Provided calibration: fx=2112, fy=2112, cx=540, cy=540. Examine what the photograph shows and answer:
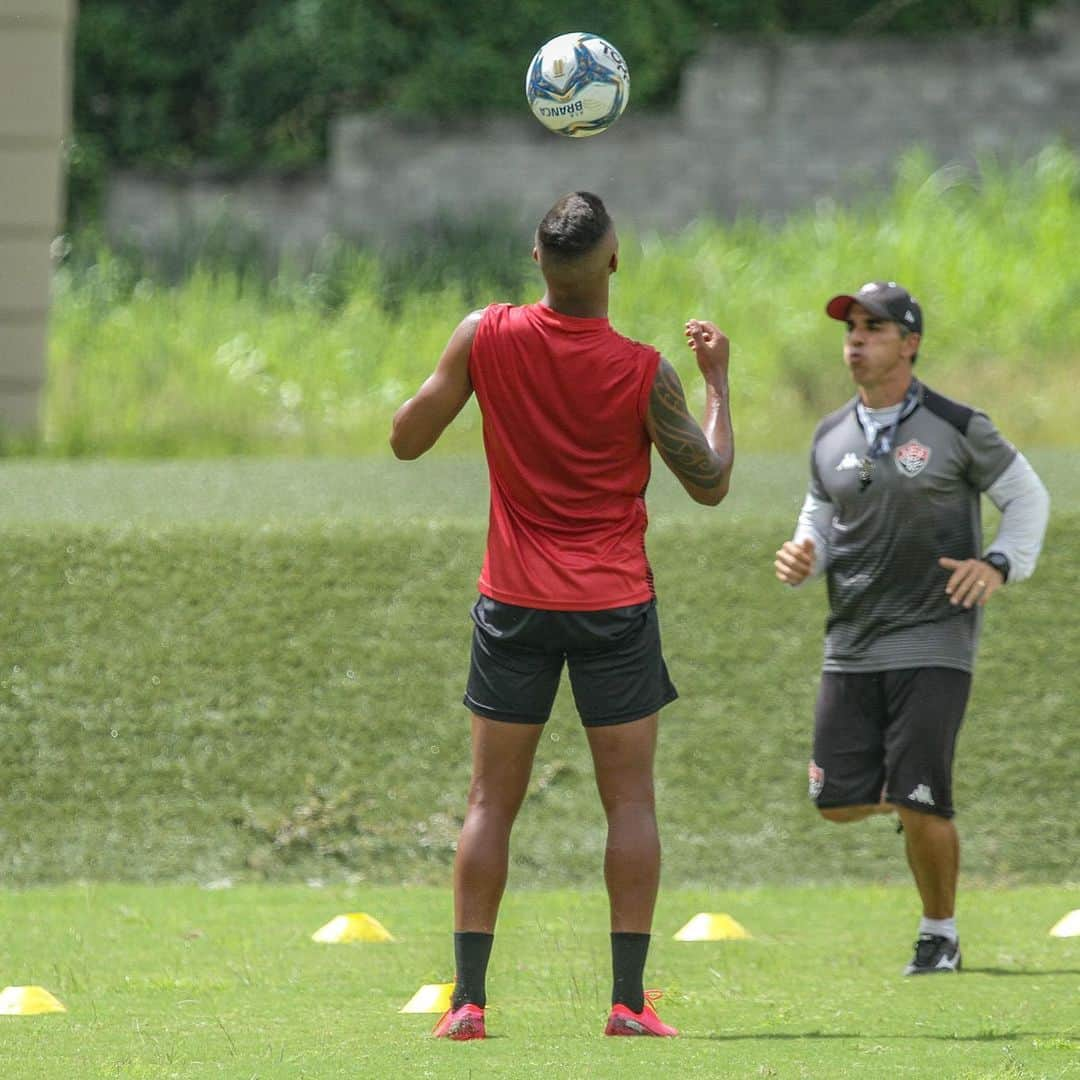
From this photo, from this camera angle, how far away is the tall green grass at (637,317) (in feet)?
44.5

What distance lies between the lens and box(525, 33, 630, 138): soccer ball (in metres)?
5.42

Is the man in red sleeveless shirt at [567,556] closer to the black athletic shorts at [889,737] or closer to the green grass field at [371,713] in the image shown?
the black athletic shorts at [889,737]

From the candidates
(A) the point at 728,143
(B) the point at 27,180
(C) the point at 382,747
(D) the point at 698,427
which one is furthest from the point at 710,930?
(A) the point at 728,143

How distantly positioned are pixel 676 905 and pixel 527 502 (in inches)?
124

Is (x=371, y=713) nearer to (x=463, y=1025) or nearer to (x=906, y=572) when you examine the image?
(x=906, y=572)

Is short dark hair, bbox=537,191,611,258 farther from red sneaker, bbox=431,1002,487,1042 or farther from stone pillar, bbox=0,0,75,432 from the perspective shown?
stone pillar, bbox=0,0,75,432

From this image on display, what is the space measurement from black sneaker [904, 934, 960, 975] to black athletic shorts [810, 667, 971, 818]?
0.37 metres

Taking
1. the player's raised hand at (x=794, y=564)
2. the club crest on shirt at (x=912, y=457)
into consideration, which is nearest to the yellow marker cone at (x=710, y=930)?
the player's raised hand at (x=794, y=564)

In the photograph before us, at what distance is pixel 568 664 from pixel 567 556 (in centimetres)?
25

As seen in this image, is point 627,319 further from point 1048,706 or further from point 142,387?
point 1048,706

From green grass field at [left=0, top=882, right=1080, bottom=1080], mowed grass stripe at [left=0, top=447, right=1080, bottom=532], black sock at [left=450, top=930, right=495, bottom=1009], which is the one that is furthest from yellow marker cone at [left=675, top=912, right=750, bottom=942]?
mowed grass stripe at [left=0, top=447, right=1080, bottom=532]

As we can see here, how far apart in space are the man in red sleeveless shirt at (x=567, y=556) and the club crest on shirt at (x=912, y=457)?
1.50 m

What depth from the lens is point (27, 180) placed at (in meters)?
13.1

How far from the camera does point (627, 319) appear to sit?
51.3 feet
